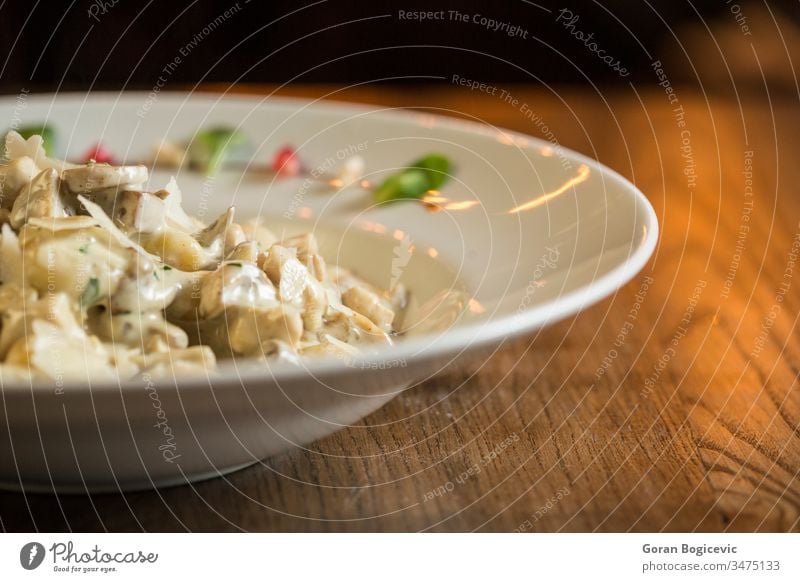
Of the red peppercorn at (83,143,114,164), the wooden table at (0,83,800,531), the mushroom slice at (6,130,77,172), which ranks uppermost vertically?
the mushroom slice at (6,130,77,172)

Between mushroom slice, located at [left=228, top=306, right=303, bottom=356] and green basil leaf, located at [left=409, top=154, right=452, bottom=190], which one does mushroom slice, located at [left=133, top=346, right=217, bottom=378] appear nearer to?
mushroom slice, located at [left=228, top=306, right=303, bottom=356]

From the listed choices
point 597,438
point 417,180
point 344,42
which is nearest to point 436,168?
point 417,180

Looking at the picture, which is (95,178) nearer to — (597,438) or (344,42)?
(597,438)

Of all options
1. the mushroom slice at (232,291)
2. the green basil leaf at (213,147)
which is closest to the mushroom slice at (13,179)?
the mushroom slice at (232,291)


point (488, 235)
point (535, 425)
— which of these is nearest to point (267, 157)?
point (488, 235)

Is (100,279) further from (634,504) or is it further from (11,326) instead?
(634,504)

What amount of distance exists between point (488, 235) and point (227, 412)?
0.88ft

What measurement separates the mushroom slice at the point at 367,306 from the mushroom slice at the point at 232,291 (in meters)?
0.10

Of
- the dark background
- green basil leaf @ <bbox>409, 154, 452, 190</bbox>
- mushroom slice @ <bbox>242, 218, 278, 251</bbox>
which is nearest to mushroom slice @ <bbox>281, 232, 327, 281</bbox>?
mushroom slice @ <bbox>242, 218, 278, 251</bbox>

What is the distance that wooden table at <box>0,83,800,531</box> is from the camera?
39 centimetres

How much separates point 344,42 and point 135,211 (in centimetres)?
69

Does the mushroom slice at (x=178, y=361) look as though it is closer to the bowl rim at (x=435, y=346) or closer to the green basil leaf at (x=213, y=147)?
the bowl rim at (x=435, y=346)

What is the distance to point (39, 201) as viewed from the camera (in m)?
0.41

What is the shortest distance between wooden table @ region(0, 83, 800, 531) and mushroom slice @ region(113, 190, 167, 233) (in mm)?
126
